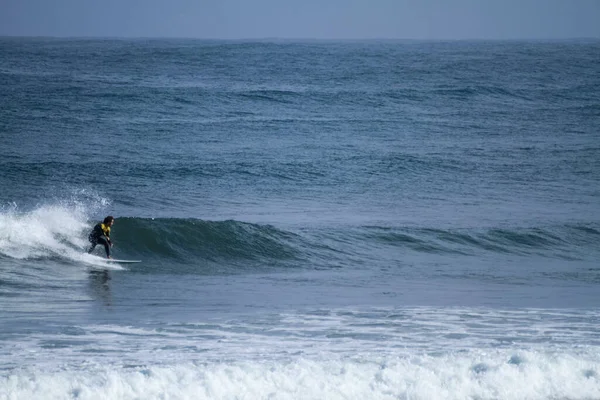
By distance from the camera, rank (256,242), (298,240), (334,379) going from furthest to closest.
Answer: (298,240) < (256,242) < (334,379)

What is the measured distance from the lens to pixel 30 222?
17.5 m

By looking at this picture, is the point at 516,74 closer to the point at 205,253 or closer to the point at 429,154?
the point at 429,154

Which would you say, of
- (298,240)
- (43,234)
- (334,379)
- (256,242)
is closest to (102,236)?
(43,234)

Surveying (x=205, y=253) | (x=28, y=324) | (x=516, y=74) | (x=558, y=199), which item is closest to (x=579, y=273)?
(x=205, y=253)

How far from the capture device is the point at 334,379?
8898 millimetres

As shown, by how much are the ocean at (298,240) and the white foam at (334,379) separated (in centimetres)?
Result: 2

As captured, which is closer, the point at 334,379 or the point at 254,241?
the point at 334,379

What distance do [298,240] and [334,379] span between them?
1008 centimetres

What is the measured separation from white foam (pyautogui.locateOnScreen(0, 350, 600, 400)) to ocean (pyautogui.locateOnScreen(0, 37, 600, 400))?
0.07 ft

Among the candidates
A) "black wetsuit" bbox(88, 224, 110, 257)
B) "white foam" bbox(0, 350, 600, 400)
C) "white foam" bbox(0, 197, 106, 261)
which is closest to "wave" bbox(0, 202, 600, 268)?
"white foam" bbox(0, 197, 106, 261)

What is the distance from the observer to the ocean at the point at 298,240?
920 cm

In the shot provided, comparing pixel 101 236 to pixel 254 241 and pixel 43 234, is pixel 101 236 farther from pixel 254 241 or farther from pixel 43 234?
pixel 254 241

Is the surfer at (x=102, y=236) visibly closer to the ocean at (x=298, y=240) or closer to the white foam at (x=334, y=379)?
the ocean at (x=298, y=240)

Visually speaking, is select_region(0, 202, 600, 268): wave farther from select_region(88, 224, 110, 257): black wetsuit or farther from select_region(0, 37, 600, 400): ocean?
select_region(88, 224, 110, 257): black wetsuit
